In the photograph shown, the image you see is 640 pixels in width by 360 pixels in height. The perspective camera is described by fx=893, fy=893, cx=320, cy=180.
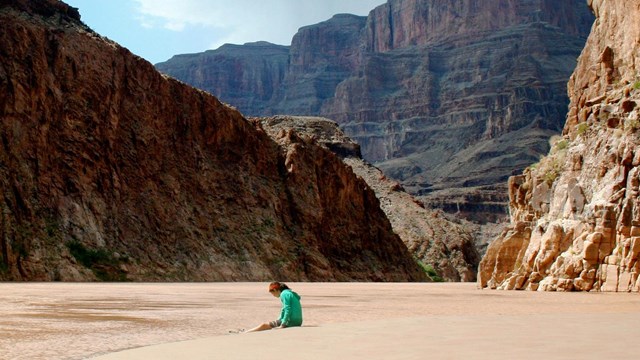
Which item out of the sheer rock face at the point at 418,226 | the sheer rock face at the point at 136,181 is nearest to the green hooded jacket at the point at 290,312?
the sheer rock face at the point at 136,181

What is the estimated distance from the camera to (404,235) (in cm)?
11400

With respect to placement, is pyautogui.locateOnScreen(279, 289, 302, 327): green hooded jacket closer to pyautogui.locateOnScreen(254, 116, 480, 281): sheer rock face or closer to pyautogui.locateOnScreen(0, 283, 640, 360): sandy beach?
pyautogui.locateOnScreen(0, 283, 640, 360): sandy beach

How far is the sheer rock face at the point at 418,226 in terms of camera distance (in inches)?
4272

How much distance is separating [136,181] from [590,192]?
45.4m

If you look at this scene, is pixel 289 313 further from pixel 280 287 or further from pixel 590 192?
pixel 590 192

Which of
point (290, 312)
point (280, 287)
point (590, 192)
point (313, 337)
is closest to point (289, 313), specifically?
point (290, 312)

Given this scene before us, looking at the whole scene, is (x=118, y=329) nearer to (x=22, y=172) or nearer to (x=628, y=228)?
(x=628, y=228)

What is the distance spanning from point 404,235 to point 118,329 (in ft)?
331

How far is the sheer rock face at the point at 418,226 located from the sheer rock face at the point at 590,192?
5502cm

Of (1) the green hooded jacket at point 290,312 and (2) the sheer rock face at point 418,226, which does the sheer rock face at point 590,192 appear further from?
(2) the sheer rock face at point 418,226

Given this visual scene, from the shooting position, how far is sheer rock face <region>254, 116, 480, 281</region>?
10850cm

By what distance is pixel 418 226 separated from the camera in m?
117

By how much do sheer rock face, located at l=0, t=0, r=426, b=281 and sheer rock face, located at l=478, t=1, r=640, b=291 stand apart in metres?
31.4

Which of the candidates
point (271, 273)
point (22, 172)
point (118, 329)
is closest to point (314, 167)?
point (271, 273)
